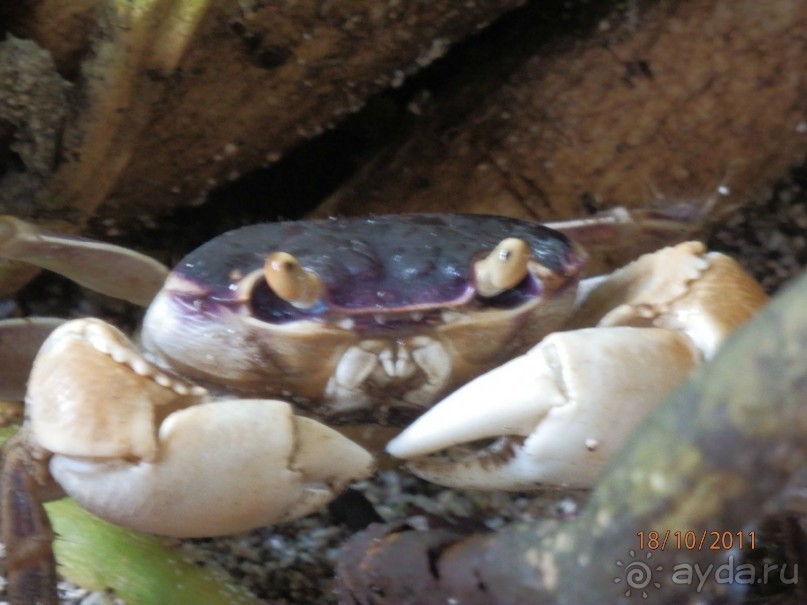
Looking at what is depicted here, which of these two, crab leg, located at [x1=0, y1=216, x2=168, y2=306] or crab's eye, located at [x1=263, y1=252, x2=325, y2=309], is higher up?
crab's eye, located at [x1=263, y1=252, x2=325, y2=309]

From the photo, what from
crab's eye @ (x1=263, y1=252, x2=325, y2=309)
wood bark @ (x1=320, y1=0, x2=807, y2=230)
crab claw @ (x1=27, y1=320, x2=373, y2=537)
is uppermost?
wood bark @ (x1=320, y1=0, x2=807, y2=230)

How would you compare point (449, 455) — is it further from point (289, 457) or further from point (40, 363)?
point (40, 363)

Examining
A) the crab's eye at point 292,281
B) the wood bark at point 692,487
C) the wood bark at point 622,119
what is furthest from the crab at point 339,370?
the wood bark at point 622,119

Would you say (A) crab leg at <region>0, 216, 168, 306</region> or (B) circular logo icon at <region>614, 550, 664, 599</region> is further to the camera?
(A) crab leg at <region>0, 216, 168, 306</region>

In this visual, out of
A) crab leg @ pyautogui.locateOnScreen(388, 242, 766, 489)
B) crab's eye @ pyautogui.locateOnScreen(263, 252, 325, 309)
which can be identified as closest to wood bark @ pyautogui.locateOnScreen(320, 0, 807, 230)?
crab leg @ pyautogui.locateOnScreen(388, 242, 766, 489)

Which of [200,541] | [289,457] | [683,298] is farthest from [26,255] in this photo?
[683,298]

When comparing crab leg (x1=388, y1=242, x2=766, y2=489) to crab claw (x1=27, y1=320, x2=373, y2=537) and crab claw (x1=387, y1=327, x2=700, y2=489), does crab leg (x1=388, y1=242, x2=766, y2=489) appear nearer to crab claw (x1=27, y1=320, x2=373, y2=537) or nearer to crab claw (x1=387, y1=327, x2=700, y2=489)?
crab claw (x1=387, y1=327, x2=700, y2=489)

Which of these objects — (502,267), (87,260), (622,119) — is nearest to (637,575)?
(502,267)
